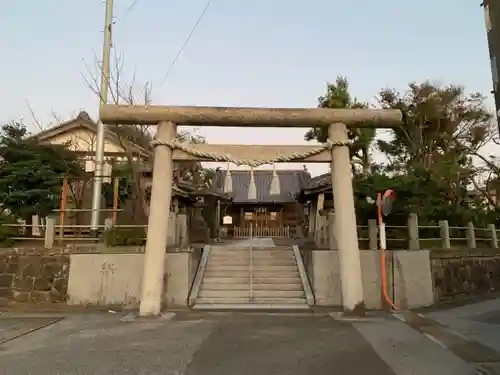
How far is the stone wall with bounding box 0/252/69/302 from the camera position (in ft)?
36.7

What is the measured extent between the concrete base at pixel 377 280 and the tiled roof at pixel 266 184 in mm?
18248

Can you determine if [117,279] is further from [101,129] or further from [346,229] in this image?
[346,229]

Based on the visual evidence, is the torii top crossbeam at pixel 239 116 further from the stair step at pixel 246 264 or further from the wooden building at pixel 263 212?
the wooden building at pixel 263 212

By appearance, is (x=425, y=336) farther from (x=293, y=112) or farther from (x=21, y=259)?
(x=21, y=259)

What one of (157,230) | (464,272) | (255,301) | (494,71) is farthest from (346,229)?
(464,272)

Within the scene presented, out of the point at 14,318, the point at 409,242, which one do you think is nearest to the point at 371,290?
the point at 409,242

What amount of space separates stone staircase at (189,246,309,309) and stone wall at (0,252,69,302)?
3643 mm

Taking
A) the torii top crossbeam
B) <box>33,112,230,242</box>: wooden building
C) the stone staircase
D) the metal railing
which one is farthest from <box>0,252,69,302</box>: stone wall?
the metal railing

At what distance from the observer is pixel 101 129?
14.4 m

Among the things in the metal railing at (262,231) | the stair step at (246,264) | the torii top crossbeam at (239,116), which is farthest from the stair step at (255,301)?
the metal railing at (262,231)

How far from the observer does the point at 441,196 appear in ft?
71.1

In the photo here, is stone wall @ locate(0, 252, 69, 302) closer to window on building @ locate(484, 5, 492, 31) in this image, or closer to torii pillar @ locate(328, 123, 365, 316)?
torii pillar @ locate(328, 123, 365, 316)

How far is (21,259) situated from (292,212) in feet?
72.9

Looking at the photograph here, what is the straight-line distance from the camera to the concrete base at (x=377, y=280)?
36.7 feet
